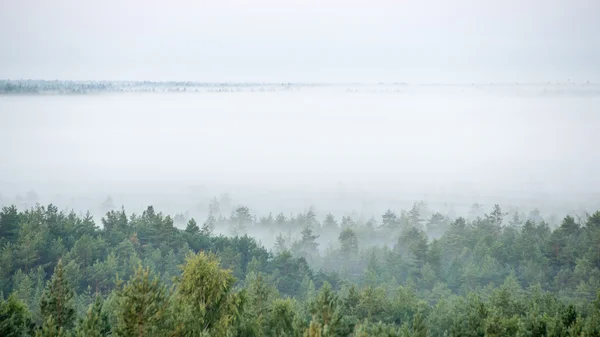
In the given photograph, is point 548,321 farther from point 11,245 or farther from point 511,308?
point 11,245

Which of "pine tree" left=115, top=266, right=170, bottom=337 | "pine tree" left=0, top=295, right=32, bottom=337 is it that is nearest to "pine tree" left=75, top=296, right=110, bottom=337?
"pine tree" left=115, top=266, right=170, bottom=337

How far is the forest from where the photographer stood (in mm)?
19203

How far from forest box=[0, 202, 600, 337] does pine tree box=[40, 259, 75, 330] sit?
5 cm

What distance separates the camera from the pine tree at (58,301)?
2092 cm

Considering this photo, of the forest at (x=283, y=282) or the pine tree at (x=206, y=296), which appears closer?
the pine tree at (x=206, y=296)

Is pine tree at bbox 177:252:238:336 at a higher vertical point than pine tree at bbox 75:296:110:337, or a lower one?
higher

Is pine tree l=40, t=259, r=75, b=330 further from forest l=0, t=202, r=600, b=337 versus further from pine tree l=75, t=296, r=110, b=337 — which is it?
pine tree l=75, t=296, r=110, b=337

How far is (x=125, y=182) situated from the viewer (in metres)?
160

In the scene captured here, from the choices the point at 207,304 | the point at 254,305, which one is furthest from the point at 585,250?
the point at 207,304

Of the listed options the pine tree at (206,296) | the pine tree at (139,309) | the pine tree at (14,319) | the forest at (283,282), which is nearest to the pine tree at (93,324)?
the forest at (283,282)

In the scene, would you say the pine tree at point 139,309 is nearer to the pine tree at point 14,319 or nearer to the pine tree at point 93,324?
the pine tree at point 93,324

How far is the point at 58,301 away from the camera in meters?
21.2

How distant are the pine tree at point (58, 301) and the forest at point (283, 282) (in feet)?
0.15

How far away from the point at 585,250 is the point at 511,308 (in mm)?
24178
